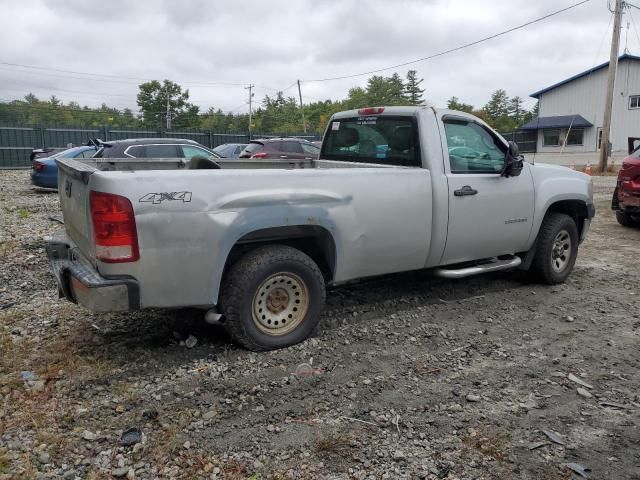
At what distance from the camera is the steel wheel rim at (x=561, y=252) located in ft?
20.2

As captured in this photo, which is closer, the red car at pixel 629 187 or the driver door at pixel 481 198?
the driver door at pixel 481 198

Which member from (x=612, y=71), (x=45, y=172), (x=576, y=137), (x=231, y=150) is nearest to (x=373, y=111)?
(x=45, y=172)

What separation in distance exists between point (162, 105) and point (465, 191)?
7785 centimetres

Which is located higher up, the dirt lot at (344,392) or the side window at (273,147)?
the side window at (273,147)

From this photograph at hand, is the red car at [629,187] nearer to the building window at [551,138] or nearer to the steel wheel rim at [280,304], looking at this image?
the steel wheel rim at [280,304]

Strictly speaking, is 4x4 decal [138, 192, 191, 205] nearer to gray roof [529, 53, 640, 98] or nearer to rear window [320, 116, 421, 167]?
rear window [320, 116, 421, 167]

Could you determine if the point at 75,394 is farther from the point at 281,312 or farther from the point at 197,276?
the point at 281,312

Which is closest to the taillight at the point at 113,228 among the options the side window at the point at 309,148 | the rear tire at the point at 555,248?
the rear tire at the point at 555,248

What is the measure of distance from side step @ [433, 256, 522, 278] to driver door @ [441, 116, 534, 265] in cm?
9

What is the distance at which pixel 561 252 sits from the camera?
6281 millimetres

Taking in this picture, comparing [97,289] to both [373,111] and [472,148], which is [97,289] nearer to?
[373,111]

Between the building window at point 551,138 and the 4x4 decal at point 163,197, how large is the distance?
151ft

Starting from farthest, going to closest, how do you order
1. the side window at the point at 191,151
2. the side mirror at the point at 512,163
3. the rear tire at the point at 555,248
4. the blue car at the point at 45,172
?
1. the blue car at the point at 45,172
2. the side window at the point at 191,151
3. the rear tire at the point at 555,248
4. the side mirror at the point at 512,163

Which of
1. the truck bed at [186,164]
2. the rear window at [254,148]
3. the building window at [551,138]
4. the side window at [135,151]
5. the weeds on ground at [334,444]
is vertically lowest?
the weeds on ground at [334,444]
